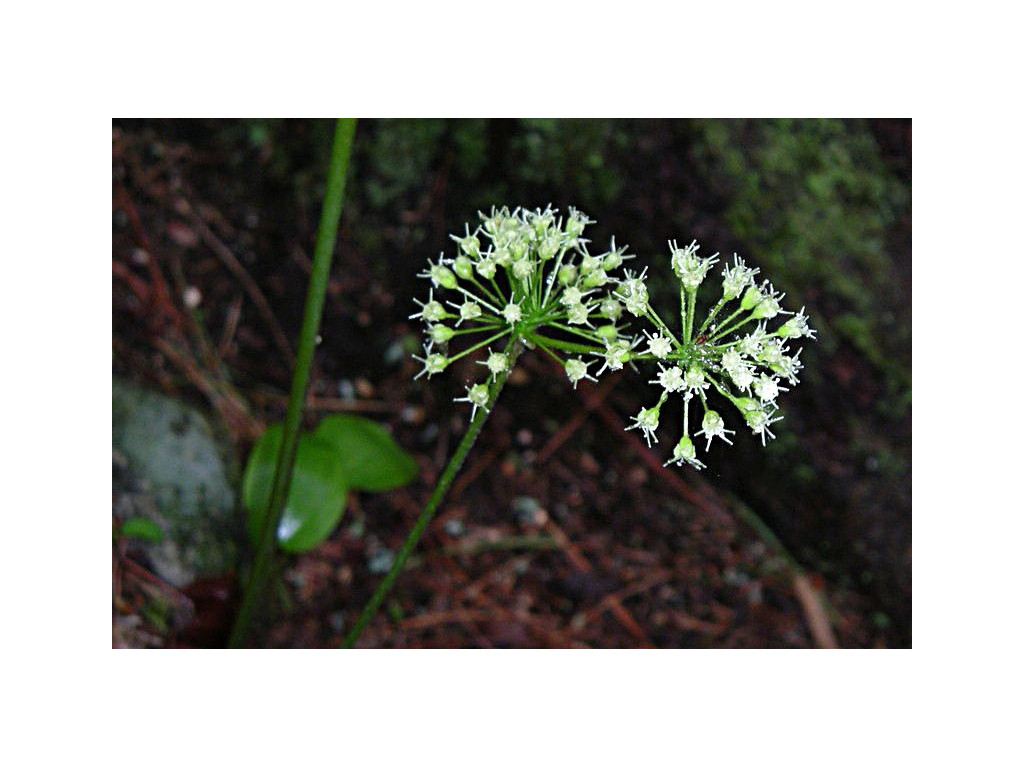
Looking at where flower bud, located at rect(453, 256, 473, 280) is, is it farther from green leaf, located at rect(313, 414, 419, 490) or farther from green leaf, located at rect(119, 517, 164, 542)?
green leaf, located at rect(119, 517, 164, 542)

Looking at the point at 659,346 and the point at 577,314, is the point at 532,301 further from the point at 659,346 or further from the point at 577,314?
the point at 659,346

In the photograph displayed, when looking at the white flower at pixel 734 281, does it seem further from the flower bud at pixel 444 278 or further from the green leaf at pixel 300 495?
the green leaf at pixel 300 495

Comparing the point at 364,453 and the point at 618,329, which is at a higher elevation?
the point at 618,329

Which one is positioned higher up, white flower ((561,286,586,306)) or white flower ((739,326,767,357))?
white flower ((561,286,586,306))

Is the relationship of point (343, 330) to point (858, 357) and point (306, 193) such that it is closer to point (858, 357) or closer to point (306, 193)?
point (306, 193)

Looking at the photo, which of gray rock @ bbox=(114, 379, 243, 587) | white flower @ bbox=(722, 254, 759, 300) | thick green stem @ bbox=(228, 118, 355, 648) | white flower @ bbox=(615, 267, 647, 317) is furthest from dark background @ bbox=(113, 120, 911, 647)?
white flower @ bbox=(615, 267, 647, 317)

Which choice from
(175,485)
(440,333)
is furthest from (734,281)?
(175,485)

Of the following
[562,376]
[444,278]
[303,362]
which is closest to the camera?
[444,278]
